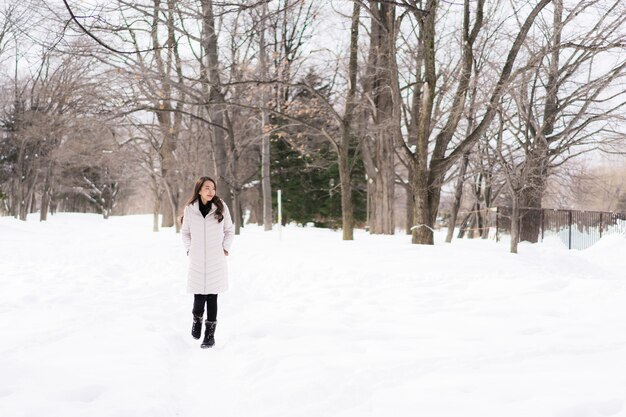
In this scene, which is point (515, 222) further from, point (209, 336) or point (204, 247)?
point (209, 336)

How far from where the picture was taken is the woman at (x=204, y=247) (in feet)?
18.4

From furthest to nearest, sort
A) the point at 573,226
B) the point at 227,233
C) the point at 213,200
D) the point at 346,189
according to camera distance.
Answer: the point at 573,226
the point at 346,189
the point at 227,233
the point at 213,200

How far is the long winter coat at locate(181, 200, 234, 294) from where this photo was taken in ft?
18.4

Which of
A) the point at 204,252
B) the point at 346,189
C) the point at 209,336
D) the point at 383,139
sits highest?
the point at 383,139

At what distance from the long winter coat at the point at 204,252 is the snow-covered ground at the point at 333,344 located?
66cm

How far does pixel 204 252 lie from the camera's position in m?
5.64

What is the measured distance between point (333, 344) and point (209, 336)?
1.44 meters

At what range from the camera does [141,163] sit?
2255 cm

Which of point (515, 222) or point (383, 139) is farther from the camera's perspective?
point (383, 139)

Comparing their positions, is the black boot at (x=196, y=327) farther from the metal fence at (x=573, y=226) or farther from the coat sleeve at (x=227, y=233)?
the metal fence at (x=573, y=226)

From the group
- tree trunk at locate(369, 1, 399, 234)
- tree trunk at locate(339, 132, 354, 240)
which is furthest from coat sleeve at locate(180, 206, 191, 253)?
tree trunk at locate(369, 1, 399, 234)

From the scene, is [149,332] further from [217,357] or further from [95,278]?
[95,278]

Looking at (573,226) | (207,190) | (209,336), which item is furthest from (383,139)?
(209,336)

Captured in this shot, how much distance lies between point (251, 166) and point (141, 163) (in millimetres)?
13469
